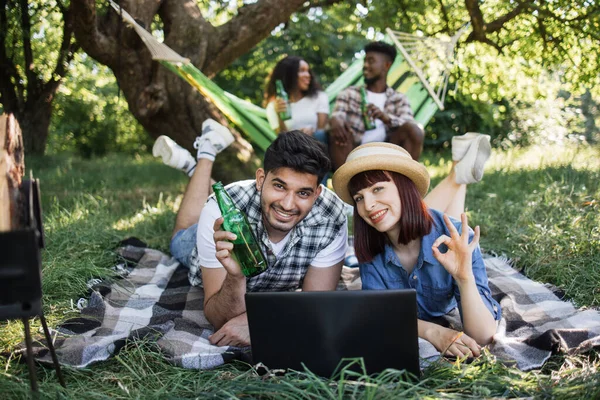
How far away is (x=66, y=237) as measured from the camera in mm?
3506

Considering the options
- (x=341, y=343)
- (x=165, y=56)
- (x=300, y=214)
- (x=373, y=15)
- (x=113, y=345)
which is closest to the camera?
(x=341, y=343)

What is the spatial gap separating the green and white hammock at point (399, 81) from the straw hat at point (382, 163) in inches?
81.1

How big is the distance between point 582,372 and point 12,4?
5.08 m

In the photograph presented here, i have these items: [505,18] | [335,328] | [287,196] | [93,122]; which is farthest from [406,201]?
[93,122]

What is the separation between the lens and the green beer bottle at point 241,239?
7.14 ft

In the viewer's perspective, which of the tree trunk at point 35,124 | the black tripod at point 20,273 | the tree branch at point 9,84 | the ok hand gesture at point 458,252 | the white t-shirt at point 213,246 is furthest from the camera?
the tree trunk at point 35,124

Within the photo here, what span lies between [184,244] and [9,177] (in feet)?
6.02

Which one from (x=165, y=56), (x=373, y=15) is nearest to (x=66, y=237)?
(x=165, y=56)

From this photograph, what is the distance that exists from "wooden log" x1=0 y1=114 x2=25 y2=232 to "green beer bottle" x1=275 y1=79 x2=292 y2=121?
325 cm

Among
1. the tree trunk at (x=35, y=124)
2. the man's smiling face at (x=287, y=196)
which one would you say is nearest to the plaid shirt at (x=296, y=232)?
the man's smiling face at (x=287, y=196)

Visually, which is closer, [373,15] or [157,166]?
[373,15]

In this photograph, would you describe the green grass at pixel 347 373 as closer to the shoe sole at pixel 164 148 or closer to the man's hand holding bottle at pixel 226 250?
the man's hand holding bottle at pixel 226 250

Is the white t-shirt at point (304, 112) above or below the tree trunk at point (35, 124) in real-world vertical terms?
below

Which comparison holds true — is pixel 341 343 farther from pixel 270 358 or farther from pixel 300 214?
pixel 300 214
